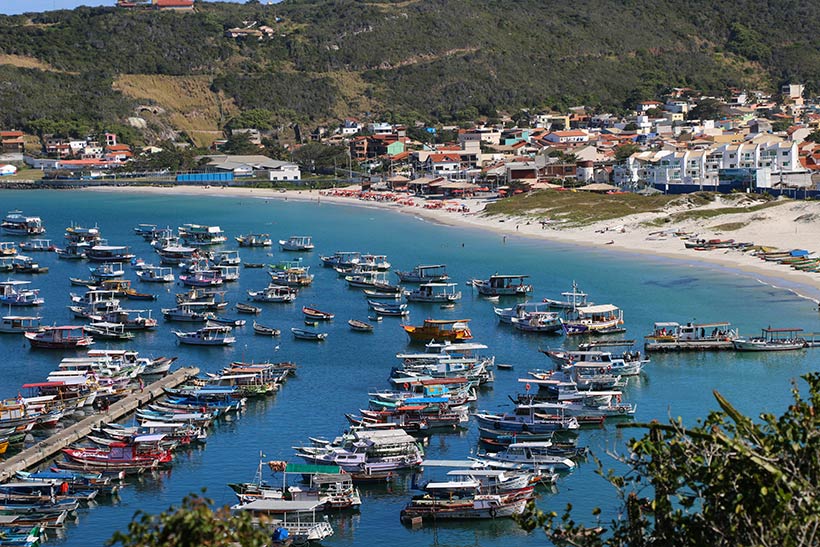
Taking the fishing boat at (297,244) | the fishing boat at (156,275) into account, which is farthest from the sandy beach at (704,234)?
the fishing boat at (156,275)

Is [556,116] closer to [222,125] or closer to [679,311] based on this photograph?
[222,125]

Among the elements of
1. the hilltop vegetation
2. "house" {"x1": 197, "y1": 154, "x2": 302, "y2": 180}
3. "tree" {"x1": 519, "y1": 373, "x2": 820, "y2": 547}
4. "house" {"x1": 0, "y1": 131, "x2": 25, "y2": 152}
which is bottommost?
"house" {"x1": 197, "y1": 154, "x2": 302, "y2": 180}

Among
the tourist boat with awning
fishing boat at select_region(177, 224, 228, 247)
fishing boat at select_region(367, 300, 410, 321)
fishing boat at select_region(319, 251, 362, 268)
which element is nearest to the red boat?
fishing boat at select_region(367, 300, 410, 321)

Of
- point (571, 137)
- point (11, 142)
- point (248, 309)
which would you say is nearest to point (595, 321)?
point (248, 309)

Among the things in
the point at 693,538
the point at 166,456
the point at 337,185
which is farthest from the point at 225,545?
the point at 337,185

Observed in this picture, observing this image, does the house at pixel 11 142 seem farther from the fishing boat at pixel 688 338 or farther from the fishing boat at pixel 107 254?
the fishing boat at pixel 688 338

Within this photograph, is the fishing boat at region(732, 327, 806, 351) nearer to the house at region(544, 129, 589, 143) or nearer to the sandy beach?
the sandy beach
